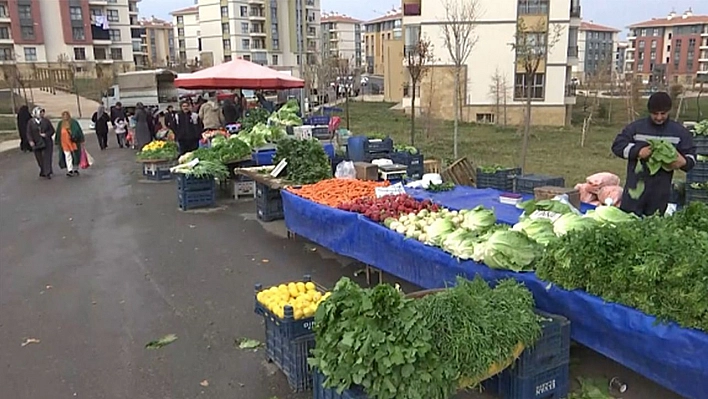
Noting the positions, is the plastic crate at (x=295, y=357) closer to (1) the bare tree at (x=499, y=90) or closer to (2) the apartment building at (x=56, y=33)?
(1) the bare tree at (x=499, y=90)

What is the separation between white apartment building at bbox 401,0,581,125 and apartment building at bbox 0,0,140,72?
41766mm

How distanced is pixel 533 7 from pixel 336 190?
30.6 meters

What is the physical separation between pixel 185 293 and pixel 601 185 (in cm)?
488

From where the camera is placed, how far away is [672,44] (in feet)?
351

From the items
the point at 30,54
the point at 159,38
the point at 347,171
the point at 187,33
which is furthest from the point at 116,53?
the point at 347,171

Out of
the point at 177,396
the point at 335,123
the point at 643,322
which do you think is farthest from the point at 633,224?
the point at 335,123

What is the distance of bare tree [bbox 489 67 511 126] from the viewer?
3275 cm

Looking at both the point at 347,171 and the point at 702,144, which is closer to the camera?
the point at 702,144

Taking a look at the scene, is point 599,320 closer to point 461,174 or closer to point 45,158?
point 461,174

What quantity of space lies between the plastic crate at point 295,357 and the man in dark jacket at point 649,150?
3.17 meters

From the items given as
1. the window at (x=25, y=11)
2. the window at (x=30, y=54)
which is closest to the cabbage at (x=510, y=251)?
the window at (x=30, y=54)

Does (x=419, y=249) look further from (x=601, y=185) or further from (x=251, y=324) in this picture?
(x=601, y=185)

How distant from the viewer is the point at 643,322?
3365mm

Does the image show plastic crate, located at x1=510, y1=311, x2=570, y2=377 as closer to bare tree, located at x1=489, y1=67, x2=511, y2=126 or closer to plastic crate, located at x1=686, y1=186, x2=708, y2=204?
plastic crate, located at x1=686, y1=186, x2=708, y2=204
